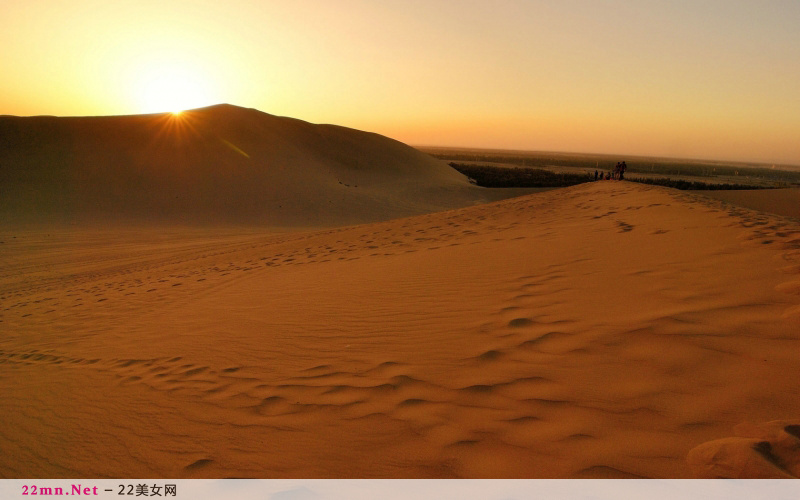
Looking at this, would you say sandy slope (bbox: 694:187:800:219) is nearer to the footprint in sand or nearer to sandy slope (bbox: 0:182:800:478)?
sandy slope (bbox: 0:182:800:478)

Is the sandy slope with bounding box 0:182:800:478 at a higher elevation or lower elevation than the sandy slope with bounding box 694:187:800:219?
lower

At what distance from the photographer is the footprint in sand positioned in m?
1.94

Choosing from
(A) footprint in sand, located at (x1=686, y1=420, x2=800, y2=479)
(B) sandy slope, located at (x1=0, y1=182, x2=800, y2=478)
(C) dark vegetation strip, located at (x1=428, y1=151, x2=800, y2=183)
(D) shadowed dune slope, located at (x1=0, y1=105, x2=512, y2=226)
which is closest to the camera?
(A) footprint in sand, located at (x1=686, y1=420, x2=800, y2=479)

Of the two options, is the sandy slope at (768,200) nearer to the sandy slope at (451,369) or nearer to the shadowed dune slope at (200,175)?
the shadowed dune slope at (200,175)

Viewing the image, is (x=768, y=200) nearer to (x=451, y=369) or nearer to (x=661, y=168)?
(x=451, y=369)

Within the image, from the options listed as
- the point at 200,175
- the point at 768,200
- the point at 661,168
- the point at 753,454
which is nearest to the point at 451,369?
the point at 753,454

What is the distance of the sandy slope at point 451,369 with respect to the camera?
232 cm

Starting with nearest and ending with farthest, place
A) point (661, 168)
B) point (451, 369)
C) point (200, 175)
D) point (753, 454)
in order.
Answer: point (753, 454)
point (451, 369)
point (200, 175)
point (661, 168)

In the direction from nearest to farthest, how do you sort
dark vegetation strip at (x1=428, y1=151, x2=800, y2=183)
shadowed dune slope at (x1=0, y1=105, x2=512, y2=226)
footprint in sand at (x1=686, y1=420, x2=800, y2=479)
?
footprint in sand at (x1=686, y1=420, x2=800, y2=479) → shadowed dune slope at (x1=0, y1=105, x2=512, y2=226) → dark vegetation strip at (x1=428, y1=151, x2=800, y2=183)

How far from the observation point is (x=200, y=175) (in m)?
26.9

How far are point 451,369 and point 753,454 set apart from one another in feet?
5.59

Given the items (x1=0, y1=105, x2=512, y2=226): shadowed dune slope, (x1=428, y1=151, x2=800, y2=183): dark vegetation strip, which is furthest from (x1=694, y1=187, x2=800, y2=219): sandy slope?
(x1=428, y1=151, x2=800, y2=183): dark vegetation strip
